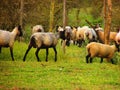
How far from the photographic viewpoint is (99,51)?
20672 mm

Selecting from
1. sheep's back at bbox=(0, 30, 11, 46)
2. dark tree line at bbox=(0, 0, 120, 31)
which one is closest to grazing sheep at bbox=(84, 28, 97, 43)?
dark tree line at bbox=(0, 0, 120, 31)

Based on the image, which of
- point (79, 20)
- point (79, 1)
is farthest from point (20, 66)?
point (79, 20)

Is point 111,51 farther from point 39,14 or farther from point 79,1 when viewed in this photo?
point 79,1

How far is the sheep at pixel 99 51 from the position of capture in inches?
807

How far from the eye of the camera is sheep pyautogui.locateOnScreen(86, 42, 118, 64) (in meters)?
20.5

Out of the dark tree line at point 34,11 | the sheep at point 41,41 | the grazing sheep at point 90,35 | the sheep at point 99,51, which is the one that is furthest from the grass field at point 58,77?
the dark tree line at point 34,11

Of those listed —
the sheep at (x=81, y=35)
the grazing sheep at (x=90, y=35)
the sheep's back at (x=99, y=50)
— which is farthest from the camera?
the sheep at (x=81, y=35)

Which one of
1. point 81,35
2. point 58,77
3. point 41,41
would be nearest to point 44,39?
point 41,41

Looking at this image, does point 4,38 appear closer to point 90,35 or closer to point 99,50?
point 99,50

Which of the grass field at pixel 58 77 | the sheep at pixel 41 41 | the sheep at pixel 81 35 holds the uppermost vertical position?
the sheep at pixel 41 41

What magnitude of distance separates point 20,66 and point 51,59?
4.53 metres

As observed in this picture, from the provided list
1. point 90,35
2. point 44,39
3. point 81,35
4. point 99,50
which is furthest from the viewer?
point 81,35

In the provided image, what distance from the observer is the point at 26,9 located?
37.4 m

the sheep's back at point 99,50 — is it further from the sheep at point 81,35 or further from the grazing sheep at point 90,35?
the sheep at point 81,35
